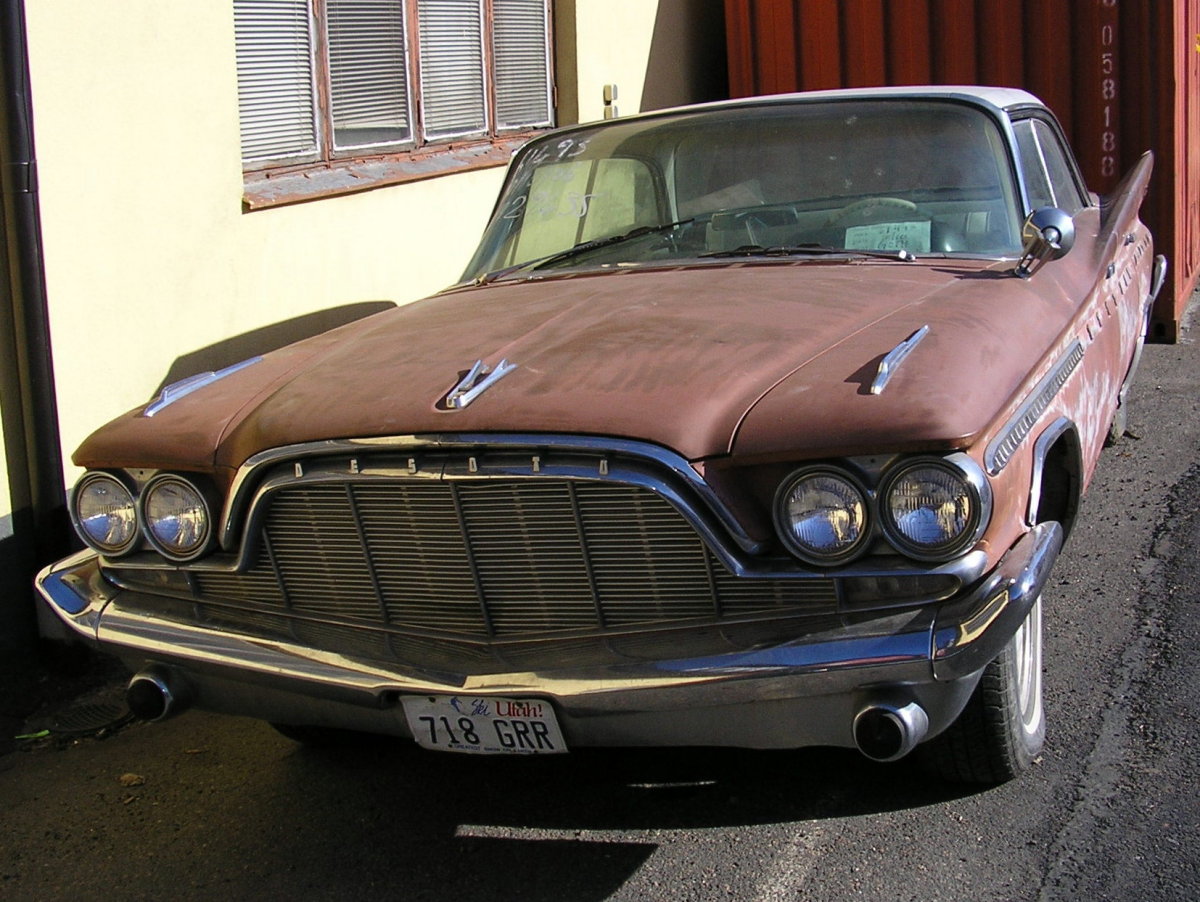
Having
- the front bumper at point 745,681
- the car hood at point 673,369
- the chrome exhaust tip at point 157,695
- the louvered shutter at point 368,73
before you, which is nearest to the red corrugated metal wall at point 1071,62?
the louvered shutter at point 368,73

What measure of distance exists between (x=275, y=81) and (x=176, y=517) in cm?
337

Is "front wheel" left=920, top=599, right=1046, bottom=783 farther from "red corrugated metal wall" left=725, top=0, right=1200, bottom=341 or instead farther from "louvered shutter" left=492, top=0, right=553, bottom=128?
"louvered shutter" left=492, top=0, right=553, bottom=128

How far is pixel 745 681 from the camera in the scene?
9.21 feet

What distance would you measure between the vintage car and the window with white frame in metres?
2.47

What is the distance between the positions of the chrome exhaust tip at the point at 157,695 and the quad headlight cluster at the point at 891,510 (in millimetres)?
1534

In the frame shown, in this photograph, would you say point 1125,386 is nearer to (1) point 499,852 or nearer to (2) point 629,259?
(2) point 629,259

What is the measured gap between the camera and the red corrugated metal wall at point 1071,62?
799 cm

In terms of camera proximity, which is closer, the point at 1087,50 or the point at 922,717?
the point at 922,717

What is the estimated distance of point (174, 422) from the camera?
350cm

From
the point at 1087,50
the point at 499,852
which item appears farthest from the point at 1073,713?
the point at 1087,50

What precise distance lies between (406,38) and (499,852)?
4.95 m

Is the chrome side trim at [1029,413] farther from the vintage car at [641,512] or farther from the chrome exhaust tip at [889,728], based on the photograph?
the chrome exhaust tip at [889,728]

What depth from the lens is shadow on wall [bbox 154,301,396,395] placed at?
213 inches

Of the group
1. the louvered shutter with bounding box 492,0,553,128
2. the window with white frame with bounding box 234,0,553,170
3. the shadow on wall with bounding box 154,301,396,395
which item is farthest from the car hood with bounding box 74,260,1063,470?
the louvered shutter with bounding box 492,0,553,128
